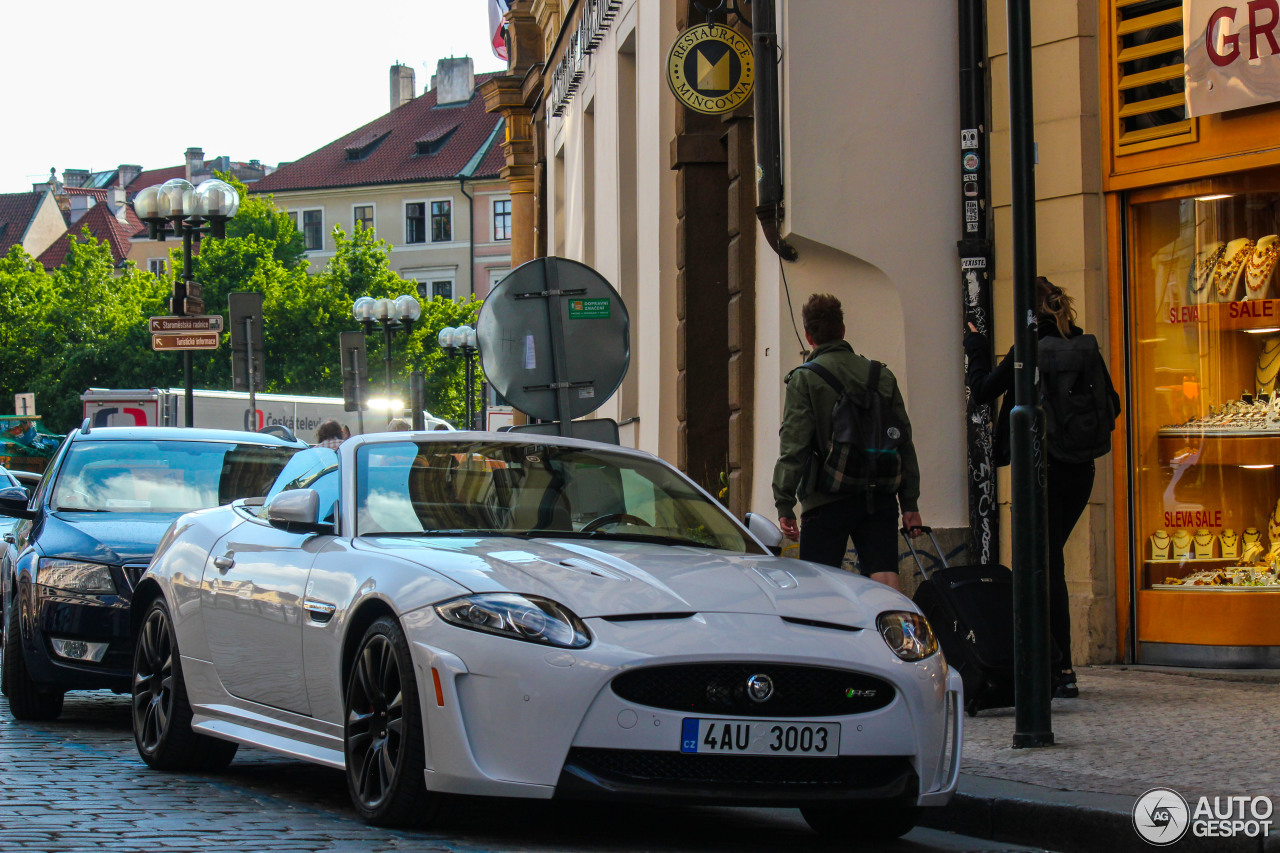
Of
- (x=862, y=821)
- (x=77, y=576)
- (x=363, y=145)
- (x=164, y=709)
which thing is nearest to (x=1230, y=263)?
(x=862, y=821)

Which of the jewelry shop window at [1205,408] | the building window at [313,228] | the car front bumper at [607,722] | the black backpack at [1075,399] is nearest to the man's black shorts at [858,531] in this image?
the black backpack at [1075,399]

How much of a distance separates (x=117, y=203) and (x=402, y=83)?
22.4 meters

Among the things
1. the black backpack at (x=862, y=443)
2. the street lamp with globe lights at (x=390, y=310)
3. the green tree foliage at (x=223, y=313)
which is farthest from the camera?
the green tree foliage at (x=223, y=313)

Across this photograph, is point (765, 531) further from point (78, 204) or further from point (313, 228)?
point (78, 204)

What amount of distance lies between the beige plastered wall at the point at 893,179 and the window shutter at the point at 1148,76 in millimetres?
1297

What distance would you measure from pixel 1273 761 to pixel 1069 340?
2984 mm

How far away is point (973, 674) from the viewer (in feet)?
27.4

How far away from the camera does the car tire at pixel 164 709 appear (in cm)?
750

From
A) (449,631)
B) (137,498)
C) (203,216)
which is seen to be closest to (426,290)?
(203,216)

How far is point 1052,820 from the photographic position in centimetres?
594

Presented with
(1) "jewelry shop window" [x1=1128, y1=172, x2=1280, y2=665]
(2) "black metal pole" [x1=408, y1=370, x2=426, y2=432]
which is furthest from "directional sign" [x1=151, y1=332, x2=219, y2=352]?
(1) "jewelry shop window" [x1=1128, y1=172, x2=1280, y2=665]

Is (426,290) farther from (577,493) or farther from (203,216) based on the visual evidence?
(577,493)

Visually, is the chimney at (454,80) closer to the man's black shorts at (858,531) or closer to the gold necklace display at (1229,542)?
→ the gold necklace display at (1229,542)

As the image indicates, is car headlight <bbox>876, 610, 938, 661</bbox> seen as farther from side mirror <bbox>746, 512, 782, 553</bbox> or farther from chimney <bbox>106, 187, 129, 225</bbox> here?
chimney <bbox>106, 187, 129, 225</bbox>
